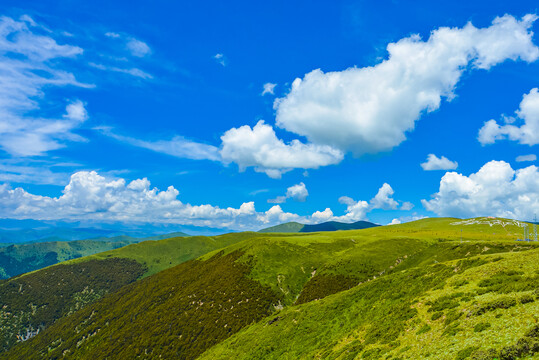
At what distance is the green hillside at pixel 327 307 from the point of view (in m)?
24.5

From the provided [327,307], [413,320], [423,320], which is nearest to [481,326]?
[423,320]

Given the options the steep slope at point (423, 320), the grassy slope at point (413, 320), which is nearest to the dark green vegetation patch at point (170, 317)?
the grassy slope at point (413, 320)

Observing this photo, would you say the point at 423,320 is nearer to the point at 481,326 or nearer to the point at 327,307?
the point at 481,326

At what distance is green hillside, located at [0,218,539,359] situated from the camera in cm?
2452

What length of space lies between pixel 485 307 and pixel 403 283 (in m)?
20.2

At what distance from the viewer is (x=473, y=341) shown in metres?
20.8

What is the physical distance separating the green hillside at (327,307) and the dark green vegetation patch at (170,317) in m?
0.46

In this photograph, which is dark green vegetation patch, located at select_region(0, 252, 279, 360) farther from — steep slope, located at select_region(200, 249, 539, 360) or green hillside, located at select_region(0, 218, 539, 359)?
steep slope, located at select_region(200, 249, 539, 360)

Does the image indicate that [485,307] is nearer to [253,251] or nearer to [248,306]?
[248,306]

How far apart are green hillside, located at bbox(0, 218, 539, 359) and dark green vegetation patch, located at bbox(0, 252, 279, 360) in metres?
0.46

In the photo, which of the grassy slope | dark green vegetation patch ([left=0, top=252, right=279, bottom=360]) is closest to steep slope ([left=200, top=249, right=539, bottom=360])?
the grassy slope

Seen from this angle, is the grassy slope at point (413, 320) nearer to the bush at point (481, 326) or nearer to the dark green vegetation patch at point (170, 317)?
the bush at point (481, 326)

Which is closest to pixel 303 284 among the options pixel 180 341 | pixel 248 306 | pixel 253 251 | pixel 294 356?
pixel 248 306

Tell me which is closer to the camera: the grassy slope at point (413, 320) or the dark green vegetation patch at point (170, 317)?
the grassy slope at point (413, 320)
